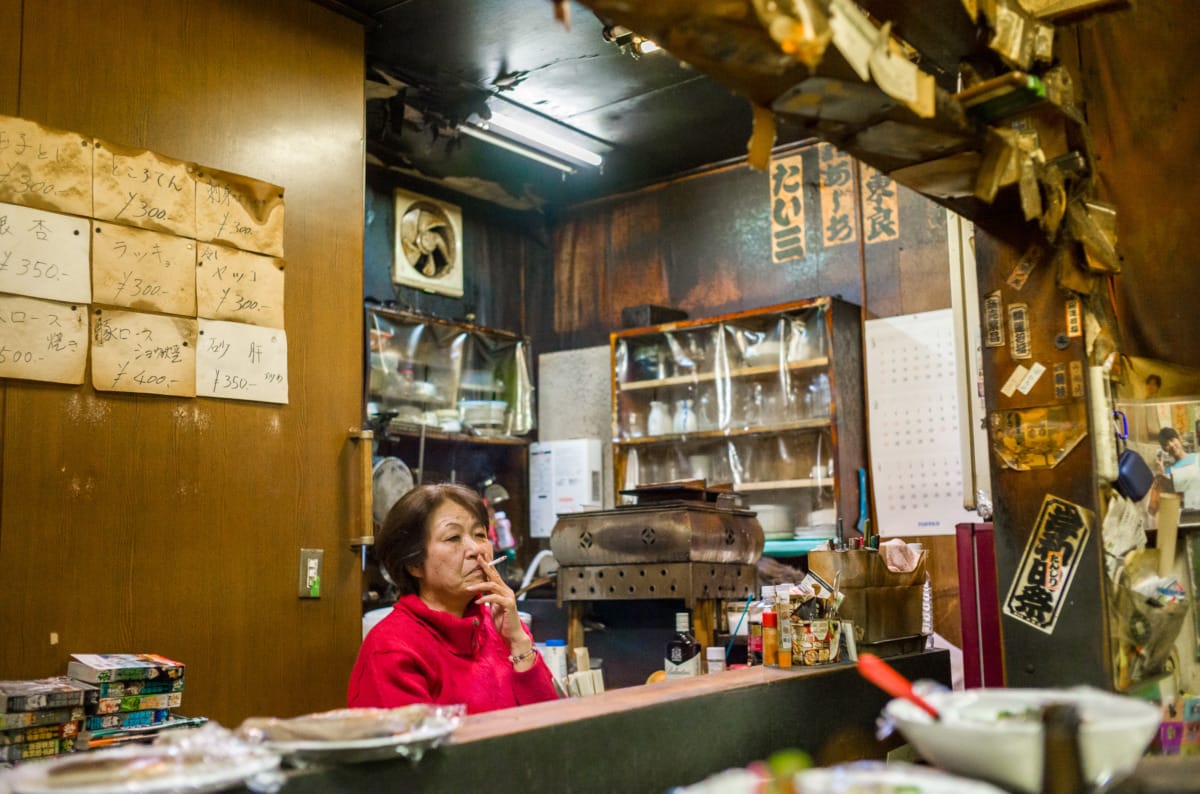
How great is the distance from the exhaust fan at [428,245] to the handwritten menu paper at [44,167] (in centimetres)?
281

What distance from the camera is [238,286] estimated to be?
137 inches

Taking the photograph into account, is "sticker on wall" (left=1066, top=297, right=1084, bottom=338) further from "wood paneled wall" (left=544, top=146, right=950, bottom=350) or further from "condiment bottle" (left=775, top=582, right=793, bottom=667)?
"wood paneled wall" (left=544, top=146, right=950, bottom=350)

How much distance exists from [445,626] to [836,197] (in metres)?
3.77

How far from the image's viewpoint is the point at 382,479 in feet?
17.1

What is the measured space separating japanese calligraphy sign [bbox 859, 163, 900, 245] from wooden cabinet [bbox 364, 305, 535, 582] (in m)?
2.14

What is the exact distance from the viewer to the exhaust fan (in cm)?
596

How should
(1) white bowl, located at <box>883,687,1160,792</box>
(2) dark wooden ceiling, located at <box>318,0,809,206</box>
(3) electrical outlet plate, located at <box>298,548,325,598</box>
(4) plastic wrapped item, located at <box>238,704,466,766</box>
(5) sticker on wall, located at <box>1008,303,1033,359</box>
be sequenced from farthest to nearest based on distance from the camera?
(2) dark wooden ceiling, located at <box>318,0,809,206</box> < (3) electrical outlet plate, located at <box>298,548,325,598</box> < (5) sticker on wall, located at <box>1008,303,1033,359</box> < (4) plastic wrapped item, located at <box>238,704,466,766</box> < (1) white bowl, located at <box>883,687,1160,792</box>

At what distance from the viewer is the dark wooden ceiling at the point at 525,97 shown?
14.5ft

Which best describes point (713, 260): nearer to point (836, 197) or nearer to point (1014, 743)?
point (836, 197)

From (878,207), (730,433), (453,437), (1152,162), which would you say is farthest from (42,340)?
(878,207)

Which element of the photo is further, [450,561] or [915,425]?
[915,425]

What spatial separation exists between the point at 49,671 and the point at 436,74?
3155mm

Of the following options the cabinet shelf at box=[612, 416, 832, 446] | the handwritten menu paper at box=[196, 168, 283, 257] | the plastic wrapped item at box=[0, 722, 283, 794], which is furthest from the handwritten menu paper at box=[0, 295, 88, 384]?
the cabinet shelf at box=[612, 416, 832, 446]

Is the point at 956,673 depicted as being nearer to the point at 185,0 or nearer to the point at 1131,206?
the point at 1131,206
